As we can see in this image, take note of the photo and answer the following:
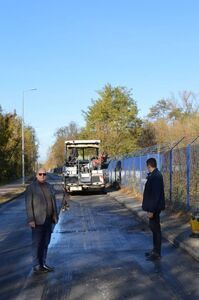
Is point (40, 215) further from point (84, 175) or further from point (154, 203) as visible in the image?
point (84, 175)

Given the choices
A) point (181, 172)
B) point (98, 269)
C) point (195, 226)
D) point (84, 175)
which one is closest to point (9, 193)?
point (84, 175)

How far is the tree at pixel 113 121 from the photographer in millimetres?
58875

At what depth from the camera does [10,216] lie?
780 inches

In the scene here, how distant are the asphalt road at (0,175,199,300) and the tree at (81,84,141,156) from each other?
44162 millimetres

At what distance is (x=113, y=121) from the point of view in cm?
6122

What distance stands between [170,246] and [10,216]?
379 inches

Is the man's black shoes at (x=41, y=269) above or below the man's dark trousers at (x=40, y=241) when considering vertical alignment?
below

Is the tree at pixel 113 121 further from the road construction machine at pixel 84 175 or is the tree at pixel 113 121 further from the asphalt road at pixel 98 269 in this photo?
the asphalt road at pixel 98 269

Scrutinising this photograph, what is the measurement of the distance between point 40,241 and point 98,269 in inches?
42.8

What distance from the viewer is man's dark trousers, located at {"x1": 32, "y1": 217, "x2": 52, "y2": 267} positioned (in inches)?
357

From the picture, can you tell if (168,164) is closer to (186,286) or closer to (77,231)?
(77,231)

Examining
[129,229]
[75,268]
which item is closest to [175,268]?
[75,268]

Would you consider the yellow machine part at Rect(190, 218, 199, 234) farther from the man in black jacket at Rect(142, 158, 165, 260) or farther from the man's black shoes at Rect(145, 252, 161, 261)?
the man's black shoes at Rect(145, 252, 161, 261)

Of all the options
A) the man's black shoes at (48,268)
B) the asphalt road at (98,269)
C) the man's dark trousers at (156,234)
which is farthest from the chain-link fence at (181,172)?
the man's black shoes at (48,268)
